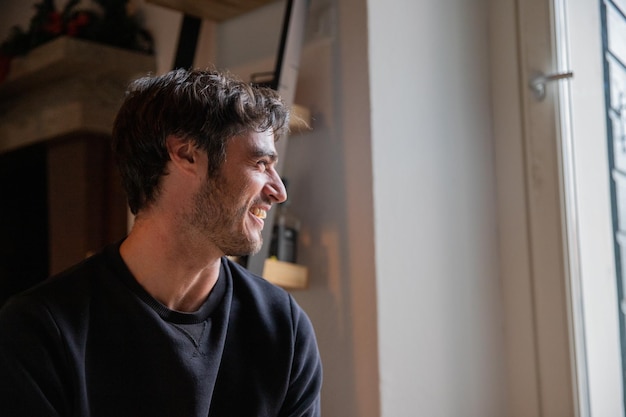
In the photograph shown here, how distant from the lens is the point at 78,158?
279cm

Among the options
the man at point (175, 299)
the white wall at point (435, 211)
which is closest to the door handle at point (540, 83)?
the white wall at point (435, 211)

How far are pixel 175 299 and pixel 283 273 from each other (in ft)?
1.89

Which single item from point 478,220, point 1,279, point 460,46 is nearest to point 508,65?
point 460,46

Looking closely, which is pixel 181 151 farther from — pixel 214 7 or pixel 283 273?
pixel 214 7

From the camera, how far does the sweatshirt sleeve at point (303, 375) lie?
1388 millimetres

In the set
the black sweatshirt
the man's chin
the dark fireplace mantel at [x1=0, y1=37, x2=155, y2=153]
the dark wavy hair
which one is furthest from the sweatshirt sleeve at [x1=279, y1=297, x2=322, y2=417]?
the dark fireplace mantel at [x1=0, y1=37, x2=155, y2=153]

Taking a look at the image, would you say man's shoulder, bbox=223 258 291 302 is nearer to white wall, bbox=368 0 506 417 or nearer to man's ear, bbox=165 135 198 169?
man's ear, bbox=165 135 198 169

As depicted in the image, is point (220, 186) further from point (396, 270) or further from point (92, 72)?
point (92, 72)

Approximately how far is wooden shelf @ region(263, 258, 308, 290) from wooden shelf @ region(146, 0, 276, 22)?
26.2 inches

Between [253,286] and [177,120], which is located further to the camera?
[253,286]

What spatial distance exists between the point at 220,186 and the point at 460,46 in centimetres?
97

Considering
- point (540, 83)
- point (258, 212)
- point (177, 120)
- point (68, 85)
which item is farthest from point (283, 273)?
point (68, 85)

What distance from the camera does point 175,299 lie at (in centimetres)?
128

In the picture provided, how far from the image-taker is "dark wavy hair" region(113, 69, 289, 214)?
128 centimetres
